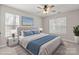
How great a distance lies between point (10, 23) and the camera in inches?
67.1

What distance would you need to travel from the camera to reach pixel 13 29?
1684mm

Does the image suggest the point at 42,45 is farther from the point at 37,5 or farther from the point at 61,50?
the point at 37,5

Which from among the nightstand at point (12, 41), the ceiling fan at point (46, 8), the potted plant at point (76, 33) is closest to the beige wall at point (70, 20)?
the potted plant at point (76, 33)

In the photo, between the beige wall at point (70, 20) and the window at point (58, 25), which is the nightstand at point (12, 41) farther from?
the beige wall at point (70, 20)

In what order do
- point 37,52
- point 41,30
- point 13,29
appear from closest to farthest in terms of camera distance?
point 37,52 < point 13,29 < point 41,30

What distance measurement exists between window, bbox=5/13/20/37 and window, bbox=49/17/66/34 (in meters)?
0.73

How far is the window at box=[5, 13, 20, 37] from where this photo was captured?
5.52 ft

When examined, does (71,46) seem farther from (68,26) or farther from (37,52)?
(37,52)

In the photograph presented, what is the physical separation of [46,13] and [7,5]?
0.79 m

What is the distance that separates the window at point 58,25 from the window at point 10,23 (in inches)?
28.8

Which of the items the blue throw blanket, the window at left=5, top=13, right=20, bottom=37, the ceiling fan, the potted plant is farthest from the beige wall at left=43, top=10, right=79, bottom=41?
the window at left=5, top=13, right=20, bottom=37

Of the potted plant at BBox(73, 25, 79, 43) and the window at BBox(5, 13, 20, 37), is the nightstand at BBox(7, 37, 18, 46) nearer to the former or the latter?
the window at BBox(5, 13, 20, 37)
